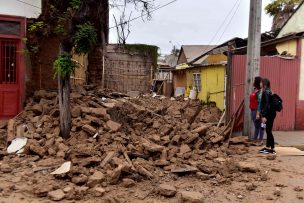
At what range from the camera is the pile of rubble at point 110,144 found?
7.18 metres

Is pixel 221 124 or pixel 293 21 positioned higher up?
pixel 293 21

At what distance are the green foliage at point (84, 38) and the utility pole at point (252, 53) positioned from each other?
14.4 ft

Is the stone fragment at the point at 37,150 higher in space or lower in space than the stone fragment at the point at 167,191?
higher

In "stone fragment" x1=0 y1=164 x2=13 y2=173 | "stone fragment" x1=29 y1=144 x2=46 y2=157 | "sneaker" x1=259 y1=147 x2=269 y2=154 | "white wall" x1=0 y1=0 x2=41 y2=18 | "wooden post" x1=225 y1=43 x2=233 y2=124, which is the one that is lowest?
"stone fragment" x1=0 y1=164 x2=13 y2=173

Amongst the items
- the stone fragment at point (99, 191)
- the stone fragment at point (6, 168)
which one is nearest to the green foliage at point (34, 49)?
the stone fragment at point (6, 168)

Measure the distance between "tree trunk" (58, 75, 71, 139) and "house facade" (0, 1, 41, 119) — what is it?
2380mm

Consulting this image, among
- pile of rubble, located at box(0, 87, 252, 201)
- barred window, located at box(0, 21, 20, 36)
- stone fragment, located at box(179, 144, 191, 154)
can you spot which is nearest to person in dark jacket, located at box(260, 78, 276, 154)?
pile of rubble, located at box(0, 87, 252, 201)

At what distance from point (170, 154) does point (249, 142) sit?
2.87 metres

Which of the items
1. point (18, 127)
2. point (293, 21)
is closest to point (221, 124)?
point (18, 127)

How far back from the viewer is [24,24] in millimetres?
10656

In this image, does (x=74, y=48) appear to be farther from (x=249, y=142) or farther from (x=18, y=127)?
(x=249, y=142)

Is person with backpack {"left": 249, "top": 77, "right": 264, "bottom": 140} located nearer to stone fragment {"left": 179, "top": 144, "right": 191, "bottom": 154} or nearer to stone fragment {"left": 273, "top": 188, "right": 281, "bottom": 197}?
stone fragment {"left": 179, "top": 144, "right": 191, "bottom": 154}

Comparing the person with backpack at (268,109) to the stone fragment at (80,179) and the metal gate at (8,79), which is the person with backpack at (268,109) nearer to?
the stone fragment at (80,179)

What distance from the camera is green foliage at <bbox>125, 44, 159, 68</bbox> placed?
82.9 ft
